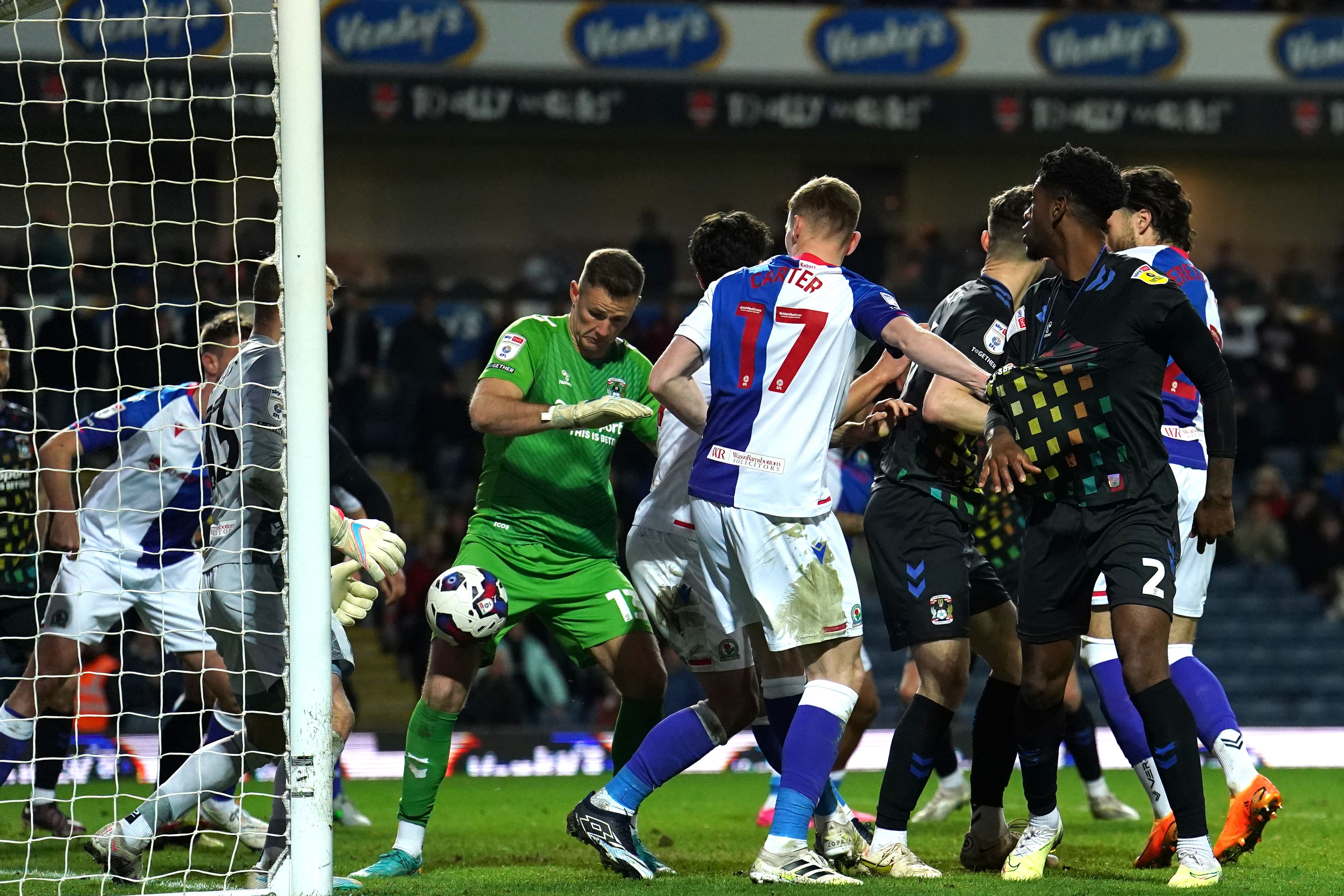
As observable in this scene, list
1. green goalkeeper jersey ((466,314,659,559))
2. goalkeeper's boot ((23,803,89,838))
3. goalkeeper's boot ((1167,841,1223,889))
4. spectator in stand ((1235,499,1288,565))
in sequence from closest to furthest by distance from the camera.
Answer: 1. goalkeeper's boot ((1167,841,1223,889))
2. green goalkeeper jersey ((466,314,659,559))
3. goalkeeper's boot ((23,803,89,838))
4. spectator in stand ((1235,499,1288,565))

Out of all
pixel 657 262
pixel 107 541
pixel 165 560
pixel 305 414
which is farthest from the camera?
pixel 657 262

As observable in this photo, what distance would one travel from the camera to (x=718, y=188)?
928 inches

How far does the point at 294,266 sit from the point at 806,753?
7.16 feet

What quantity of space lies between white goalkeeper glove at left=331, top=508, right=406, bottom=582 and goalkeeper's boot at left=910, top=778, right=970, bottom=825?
11.1ft

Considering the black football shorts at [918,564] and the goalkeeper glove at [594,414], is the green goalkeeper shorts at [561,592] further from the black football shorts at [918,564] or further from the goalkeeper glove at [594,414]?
the black football shorts at [918,564]

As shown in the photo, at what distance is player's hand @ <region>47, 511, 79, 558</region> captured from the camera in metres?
6.82

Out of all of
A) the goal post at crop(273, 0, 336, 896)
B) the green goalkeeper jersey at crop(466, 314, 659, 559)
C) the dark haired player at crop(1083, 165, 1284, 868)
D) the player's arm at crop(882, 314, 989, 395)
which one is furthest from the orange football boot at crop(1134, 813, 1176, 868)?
the goal post at crop(273, 0, 336, 896)

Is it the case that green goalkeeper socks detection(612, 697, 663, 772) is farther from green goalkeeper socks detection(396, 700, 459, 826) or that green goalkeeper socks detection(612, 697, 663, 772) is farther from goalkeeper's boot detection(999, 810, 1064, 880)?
goalkeeper's boot detection(999, 810, 1064, 880)

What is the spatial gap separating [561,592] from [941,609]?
1.44 m

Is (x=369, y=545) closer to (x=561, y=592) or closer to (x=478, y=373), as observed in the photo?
(x=561, y=592)

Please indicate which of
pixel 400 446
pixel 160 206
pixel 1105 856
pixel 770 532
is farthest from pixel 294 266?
pixel 160 206

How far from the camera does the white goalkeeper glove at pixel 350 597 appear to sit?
5379 millimetres

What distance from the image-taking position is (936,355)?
477cm

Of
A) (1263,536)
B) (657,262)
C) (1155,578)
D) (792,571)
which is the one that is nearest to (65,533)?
(792,571)
